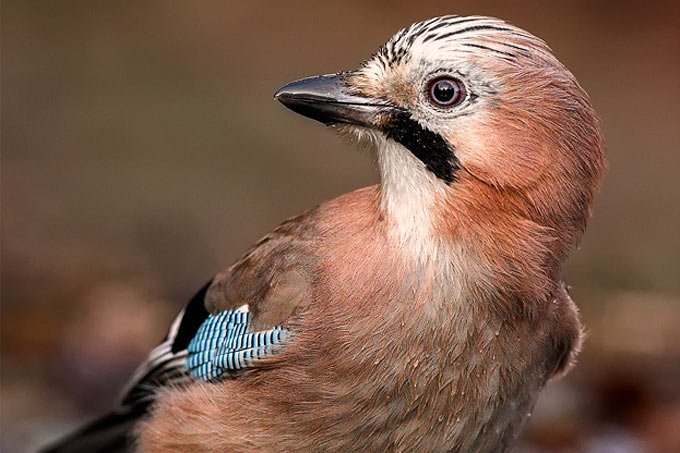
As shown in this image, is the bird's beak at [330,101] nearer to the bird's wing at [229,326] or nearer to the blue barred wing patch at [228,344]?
the bird's wing at [229,326]

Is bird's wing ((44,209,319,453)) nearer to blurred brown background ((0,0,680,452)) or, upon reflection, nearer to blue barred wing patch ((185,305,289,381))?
blue barred wing patch ((185,305,289,381))

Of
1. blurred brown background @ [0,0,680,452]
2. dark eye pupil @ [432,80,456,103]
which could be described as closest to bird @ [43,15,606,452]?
dark eye pupil @ [432,80,456,103]

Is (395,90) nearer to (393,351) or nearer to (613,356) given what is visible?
(393,351)

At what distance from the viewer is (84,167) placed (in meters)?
8.09

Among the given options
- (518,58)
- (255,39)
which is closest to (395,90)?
(518,58)

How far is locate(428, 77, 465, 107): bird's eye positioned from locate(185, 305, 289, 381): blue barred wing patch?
922 millimetres

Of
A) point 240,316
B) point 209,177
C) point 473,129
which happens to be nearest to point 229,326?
point 240,316

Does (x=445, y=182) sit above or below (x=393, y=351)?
above

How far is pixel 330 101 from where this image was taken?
10.9 feet

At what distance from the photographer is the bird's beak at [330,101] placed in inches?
129

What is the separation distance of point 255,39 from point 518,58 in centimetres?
658

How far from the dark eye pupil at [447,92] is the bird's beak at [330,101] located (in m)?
0.20

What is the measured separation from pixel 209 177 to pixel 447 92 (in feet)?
16.7

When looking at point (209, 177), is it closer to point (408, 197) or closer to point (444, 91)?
point (408, 197)
